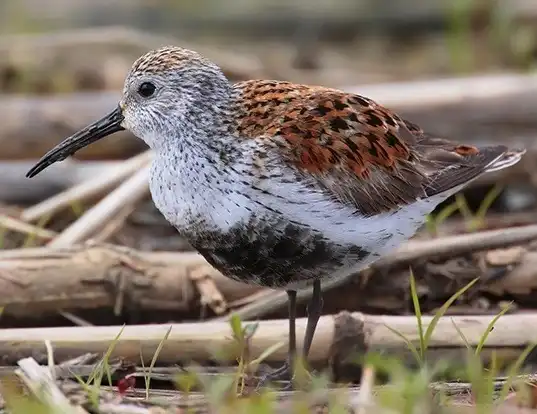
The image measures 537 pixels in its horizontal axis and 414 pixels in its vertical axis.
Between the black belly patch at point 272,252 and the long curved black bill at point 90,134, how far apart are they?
0.64 m

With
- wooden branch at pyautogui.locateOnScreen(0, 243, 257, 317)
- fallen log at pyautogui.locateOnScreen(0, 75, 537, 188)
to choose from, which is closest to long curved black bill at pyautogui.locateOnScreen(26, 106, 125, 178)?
wooden branch at pyautogui.locateOnScreen(0, 243, 257, 317)

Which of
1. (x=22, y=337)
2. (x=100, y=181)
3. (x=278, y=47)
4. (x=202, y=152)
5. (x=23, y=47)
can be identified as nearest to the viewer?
(x=202, y=152)

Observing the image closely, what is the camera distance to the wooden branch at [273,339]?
4.86m

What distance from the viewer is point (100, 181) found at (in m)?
6.41

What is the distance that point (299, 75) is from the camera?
881cm

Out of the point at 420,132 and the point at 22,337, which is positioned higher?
the point at 420,132

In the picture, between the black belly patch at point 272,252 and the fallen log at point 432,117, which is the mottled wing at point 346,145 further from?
the fallen log at point 432,117

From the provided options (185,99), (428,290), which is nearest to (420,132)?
(428,290)

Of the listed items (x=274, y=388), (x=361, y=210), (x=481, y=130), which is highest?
(x=481, y=130)

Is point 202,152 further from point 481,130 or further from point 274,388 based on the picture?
point 481,130

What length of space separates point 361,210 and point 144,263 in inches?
52.3

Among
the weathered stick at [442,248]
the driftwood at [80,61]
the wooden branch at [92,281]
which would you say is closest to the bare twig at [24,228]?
the wooden branch at [92,281]

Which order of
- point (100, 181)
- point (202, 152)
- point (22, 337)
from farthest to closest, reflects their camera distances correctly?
point (100, 181) → point (22, 337) → point (202, 152)

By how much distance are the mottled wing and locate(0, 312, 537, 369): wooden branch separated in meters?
0.57
